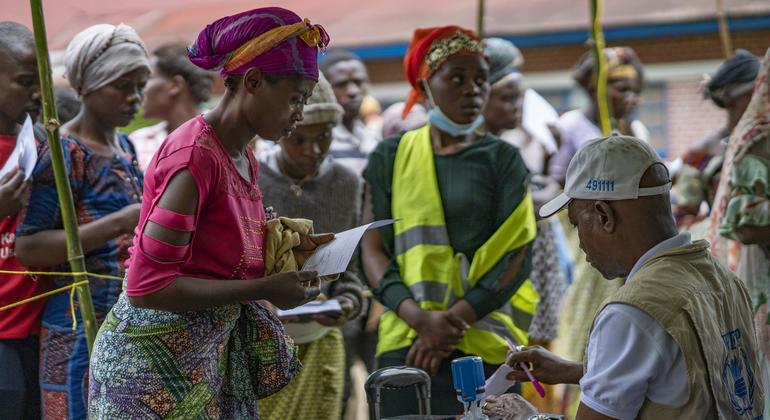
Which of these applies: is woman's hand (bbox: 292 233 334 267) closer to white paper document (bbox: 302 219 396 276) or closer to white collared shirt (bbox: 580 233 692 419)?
white paper document (bbox: 302 219 396 276)

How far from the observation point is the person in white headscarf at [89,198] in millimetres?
4062

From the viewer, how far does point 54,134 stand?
3840 mm

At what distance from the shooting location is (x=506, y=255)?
15.6ft

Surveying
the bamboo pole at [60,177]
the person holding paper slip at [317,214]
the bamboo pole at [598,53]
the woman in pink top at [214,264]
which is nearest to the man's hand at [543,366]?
the woman in pink top at [214,264]

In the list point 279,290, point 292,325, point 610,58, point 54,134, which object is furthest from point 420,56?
point 610,58

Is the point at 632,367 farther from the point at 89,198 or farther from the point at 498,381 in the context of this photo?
the point at 89,198

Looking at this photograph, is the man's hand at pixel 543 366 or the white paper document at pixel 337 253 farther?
the man's hand at pixel 543 366

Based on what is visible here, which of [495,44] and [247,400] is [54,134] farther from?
[495,44]

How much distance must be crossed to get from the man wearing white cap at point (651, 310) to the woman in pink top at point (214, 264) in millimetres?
838

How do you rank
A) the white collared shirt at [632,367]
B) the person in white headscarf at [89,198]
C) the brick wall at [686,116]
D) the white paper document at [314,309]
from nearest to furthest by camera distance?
the white collared shirt at [632,367] → the person in white headscarf at [89,198] → the white paper document at [314,309] → the brick wall at [686,116]

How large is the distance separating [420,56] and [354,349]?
1651 millimetres

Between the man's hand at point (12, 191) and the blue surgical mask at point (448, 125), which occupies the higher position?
the blue surgical mask at point (448, 125)

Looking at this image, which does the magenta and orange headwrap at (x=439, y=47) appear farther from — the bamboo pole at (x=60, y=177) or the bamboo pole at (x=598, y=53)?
the bamboo pole at (x=60, y=177)

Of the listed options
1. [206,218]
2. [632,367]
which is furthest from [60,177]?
[632,367]
